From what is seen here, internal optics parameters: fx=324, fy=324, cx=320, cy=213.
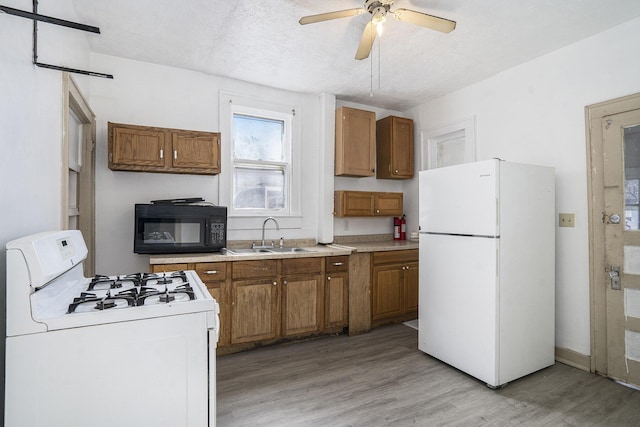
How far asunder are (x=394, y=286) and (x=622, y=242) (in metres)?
2.05

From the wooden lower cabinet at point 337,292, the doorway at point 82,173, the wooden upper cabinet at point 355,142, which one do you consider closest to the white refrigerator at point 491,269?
the wooden lower cabinet at point 337,292

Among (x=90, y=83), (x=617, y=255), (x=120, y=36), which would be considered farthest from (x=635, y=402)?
(x=90, y=83)

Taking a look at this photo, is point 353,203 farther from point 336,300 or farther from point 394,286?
point 336,300

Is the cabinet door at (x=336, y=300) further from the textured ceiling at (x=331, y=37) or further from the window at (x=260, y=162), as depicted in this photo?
the textured ceiling at (x=331, y=37)

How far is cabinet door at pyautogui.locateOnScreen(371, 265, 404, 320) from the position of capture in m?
3.66

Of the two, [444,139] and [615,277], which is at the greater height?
[444,139]

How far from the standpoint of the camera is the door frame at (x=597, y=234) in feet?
8.50

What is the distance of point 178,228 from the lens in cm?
294

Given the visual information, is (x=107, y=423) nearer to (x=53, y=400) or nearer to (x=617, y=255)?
(x=53, y=400)

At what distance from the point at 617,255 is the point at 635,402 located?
1026mm

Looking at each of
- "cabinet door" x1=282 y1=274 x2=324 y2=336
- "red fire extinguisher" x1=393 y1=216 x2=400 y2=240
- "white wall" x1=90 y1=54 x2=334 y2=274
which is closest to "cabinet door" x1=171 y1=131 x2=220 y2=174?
"white wall" x1=90 y1=54 x2=334 y2=274

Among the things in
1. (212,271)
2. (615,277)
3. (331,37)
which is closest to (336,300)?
(212,271)

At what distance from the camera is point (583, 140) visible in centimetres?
276

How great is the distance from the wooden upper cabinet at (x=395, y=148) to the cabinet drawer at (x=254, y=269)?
2.10 meters
